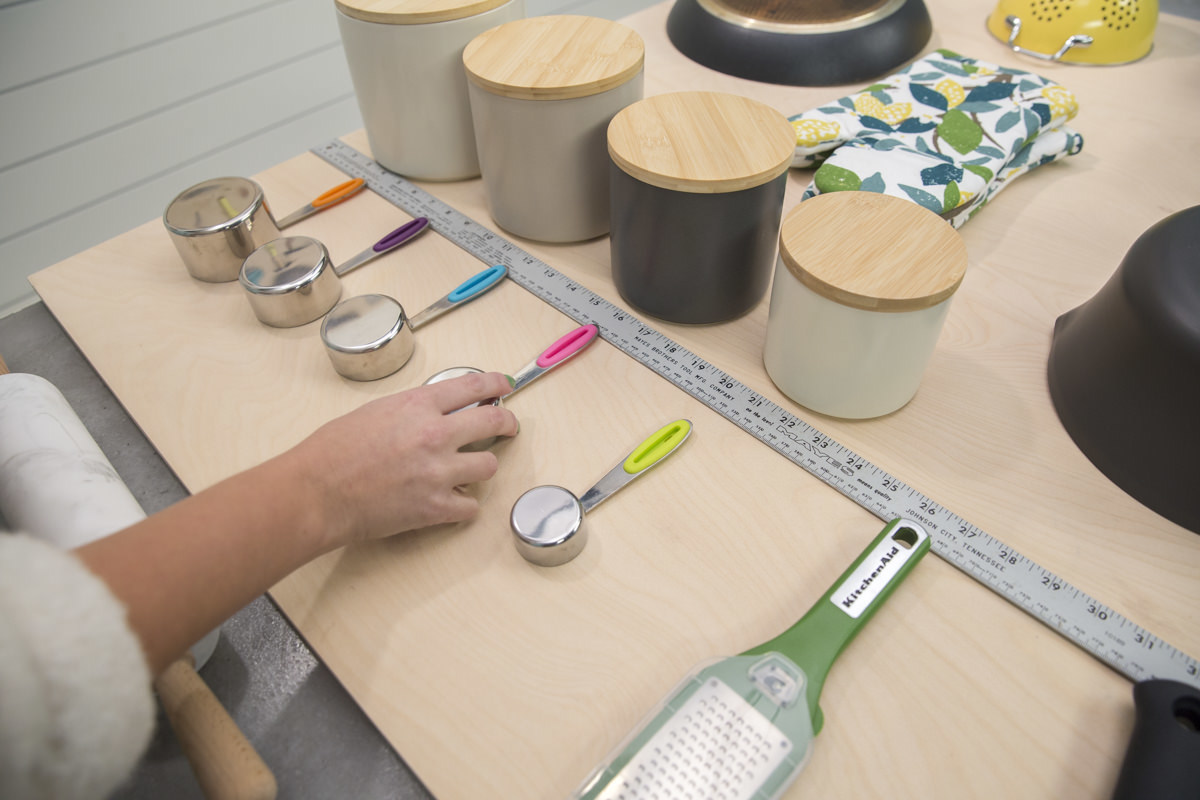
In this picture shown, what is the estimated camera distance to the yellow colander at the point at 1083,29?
0.91 m

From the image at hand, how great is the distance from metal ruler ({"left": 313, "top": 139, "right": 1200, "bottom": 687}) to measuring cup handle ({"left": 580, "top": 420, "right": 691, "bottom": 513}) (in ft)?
0.17

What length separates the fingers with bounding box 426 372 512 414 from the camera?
50cm

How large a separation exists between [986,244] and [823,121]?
215 mm

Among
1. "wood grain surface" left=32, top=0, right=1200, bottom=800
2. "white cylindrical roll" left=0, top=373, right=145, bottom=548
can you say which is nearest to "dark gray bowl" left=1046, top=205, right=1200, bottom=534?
"wood grain surface" left=32, top=0, right=1200, bottom=800

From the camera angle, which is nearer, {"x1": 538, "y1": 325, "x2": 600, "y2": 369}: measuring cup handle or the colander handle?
{"x1": 538, "y1": 325, "x2": 600, "y2": 369}: measuring cup handle

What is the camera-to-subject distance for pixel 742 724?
367mm

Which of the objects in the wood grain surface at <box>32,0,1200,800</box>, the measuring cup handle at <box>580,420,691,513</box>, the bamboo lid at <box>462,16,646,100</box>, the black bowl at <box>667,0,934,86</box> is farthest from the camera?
the black bowl at <box>667,0,934,86</box>

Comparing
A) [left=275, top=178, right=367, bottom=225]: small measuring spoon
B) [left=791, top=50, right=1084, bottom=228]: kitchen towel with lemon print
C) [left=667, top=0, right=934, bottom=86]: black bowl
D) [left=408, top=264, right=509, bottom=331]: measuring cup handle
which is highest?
[left=667, top=0, right=934, bottom=86]: black bowl

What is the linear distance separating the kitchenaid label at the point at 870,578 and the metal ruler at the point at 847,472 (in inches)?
1.6

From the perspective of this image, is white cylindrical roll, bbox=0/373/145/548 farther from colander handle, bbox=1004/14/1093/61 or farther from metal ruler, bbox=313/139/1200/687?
colander handle, bbox=1004/14/1093/61

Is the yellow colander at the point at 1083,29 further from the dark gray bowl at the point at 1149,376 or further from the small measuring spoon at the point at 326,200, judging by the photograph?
the small measuring spoon at the point at 326,200

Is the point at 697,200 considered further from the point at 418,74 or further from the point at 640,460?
the point at 418,74

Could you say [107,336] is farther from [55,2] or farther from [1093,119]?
[1093,119]

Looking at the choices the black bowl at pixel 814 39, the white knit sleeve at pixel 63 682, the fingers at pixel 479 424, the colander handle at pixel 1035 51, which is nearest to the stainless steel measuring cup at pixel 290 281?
the fingers at pixel 479 424
